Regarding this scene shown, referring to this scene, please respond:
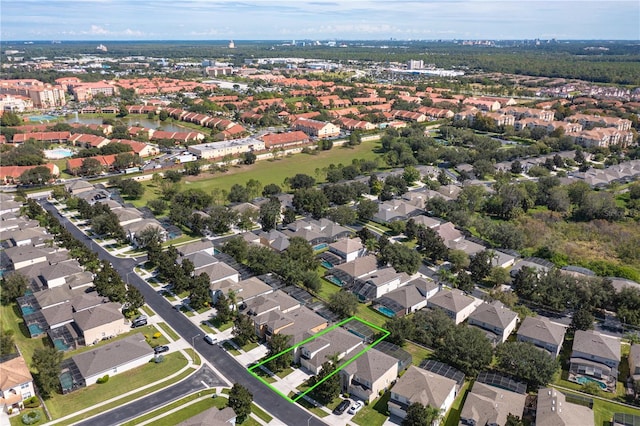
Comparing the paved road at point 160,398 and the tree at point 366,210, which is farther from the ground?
the tree at point 366,210

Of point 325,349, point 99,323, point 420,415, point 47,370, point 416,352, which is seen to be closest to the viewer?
point 420,415

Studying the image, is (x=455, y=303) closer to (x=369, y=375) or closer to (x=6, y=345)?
(x=369, y=375)

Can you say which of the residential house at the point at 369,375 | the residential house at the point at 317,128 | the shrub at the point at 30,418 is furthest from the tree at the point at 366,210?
the residential house at the point at 317,128

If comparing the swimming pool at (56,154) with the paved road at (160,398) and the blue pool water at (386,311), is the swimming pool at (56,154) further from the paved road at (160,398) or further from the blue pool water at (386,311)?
the blue pool water at (386,311)

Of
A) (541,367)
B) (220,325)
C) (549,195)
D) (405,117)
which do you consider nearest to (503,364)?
(541,367)

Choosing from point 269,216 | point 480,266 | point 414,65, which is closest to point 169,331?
point 269,216

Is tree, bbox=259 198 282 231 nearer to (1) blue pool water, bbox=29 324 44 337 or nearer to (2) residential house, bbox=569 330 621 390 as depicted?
(1) blue pool water, bbox=29 324 44 337
